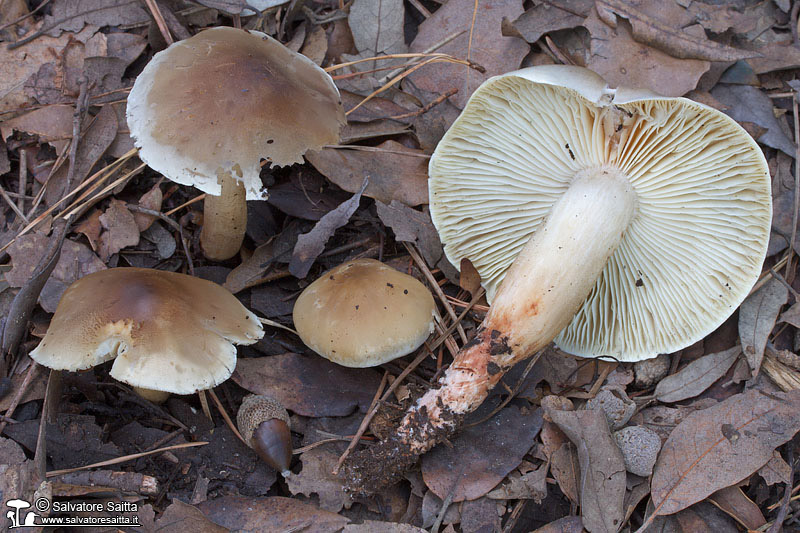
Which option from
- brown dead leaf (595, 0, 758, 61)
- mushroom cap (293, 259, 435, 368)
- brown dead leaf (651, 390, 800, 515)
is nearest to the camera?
brown dead leaf (651, 390, 800, 515)

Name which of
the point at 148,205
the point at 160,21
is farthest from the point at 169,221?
the point at 160,21

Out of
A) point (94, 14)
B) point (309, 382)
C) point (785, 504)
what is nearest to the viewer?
point (785, 504)

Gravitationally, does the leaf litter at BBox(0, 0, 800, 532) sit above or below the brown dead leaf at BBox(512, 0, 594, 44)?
below

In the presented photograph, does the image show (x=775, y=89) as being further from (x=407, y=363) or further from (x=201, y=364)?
(x=201, y=364)

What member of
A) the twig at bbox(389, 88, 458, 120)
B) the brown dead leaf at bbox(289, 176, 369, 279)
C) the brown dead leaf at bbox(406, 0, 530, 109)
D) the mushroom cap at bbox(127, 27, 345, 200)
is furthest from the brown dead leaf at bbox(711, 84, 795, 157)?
the mushroom cap at bbox(127, 27, 345, 200)

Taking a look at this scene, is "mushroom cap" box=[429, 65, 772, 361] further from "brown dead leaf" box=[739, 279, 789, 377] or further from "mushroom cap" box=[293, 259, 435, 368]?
"mushroom cap" box=[293, 259, 435, 368]

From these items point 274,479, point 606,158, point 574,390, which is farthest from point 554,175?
point 274,479

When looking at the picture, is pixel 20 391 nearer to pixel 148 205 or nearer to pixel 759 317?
pixel 148 205
